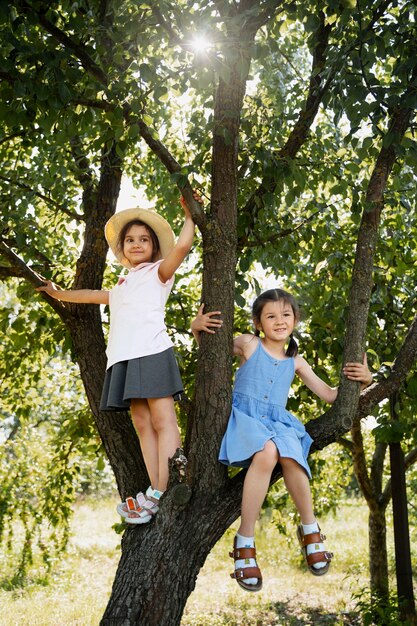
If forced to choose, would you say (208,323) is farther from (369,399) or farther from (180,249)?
(369,399)

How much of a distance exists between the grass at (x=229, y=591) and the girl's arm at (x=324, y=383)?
6.58 feet

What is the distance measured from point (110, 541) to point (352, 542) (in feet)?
14.3

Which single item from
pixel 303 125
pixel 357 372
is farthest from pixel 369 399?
pixel 303 125

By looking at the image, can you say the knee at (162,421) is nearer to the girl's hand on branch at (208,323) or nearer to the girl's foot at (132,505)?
the girl's foot at (132,505)

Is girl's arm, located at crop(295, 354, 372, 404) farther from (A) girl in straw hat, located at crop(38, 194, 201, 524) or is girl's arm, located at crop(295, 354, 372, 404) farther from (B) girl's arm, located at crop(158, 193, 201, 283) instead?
(B) girl's arm, located at crop(158, 193, 201, 283)

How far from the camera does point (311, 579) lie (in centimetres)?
962

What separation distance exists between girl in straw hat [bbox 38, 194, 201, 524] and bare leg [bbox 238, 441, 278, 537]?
1.26ft

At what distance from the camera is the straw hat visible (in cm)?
359

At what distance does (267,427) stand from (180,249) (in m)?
0.86

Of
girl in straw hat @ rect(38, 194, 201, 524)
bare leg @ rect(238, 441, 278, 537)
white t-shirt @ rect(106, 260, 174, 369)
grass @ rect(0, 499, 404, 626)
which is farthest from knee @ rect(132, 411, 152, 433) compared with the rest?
grass @ rect(0, 499, 404, 626)

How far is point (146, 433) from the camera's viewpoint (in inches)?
128

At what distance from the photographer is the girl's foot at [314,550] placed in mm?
2973

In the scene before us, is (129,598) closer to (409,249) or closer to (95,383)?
(95,383)

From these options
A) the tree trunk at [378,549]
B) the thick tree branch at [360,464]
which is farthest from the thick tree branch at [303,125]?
the tree trunk at [378,549]
